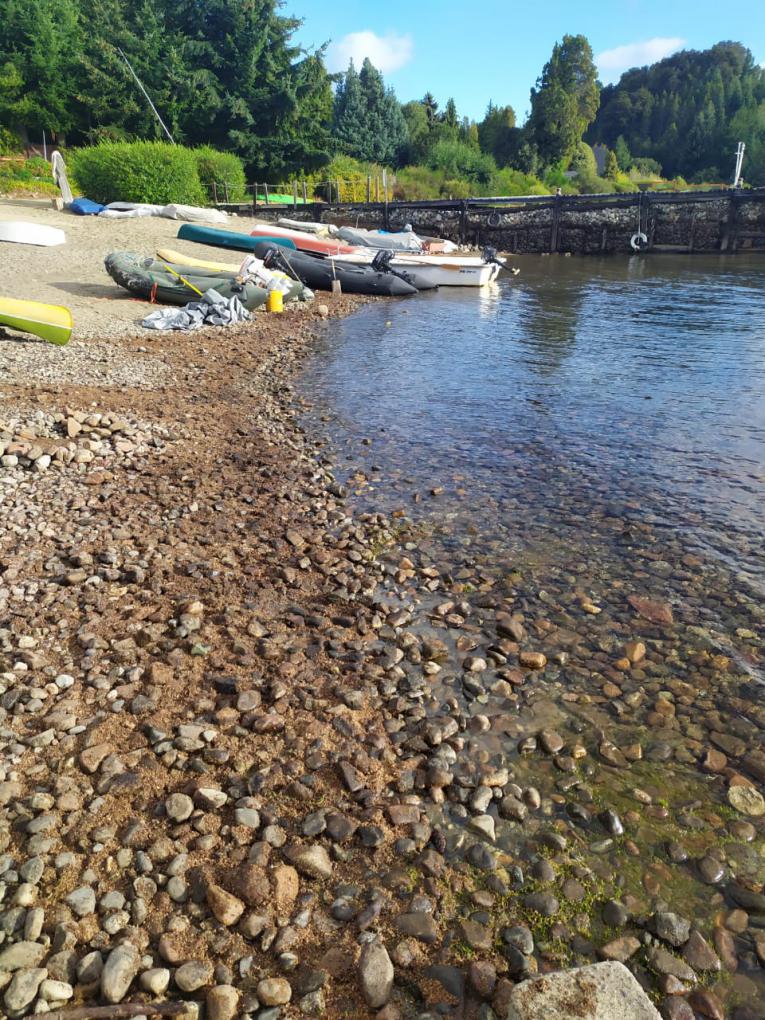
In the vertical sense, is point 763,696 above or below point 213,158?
below

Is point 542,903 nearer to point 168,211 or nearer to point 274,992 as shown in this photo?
point 274,992

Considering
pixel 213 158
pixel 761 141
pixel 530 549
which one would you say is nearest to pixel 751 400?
pixel 530 549

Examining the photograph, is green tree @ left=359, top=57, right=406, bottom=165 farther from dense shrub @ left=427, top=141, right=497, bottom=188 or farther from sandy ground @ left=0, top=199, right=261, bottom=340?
sandy ground @ left=0, top=199, right=261, bottom=340

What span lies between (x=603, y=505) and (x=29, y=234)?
24249 mm

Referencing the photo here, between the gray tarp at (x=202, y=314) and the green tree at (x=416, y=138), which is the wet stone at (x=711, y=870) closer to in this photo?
the gray tarp at (x=202, y=314)

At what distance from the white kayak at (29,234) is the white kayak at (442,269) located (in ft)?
35.9

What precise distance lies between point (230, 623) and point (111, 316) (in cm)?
1372

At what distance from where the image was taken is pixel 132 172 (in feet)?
124

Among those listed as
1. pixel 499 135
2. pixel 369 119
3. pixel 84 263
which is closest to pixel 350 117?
pixel 369 119

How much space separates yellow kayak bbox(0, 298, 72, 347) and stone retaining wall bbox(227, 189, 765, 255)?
121ft

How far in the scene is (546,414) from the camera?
11172mm

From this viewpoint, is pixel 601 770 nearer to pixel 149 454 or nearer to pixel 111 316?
pixel 149 454

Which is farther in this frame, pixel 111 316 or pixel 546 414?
pixel 111 316

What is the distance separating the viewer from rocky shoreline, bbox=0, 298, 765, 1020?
2645mm
